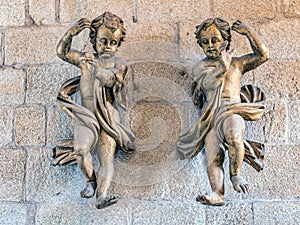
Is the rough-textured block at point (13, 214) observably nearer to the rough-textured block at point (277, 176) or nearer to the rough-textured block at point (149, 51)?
the rough-textured block at point (149, 51)

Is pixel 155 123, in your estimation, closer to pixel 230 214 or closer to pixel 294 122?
pixel 230 214

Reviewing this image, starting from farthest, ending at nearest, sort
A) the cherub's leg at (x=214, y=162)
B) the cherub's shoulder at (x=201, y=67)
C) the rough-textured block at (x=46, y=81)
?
the rough-textured block at (x=46, y=81)
the cherub's shoulder at (x=201, y=67)
the cherub's leg at (x=214, y=162)

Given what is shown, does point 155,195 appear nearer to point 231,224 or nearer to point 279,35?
point 231,224

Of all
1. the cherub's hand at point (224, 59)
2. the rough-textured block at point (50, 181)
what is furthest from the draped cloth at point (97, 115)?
the cherub's hand at point (224, 59)

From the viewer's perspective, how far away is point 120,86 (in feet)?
6.33

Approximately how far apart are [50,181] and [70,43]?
60 centimetres

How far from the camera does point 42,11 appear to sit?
7.36ft

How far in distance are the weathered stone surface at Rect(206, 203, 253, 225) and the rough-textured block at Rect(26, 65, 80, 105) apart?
86 cm

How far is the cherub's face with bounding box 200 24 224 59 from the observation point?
1900 mm

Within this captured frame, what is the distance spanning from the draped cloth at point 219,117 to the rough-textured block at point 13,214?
2.33ft

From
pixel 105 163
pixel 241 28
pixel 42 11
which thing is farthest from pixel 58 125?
pixel 241 28

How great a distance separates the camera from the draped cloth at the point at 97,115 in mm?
1892

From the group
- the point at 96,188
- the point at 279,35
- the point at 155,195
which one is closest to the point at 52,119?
the point at 96,188

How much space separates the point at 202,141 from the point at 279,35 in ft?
2.15
